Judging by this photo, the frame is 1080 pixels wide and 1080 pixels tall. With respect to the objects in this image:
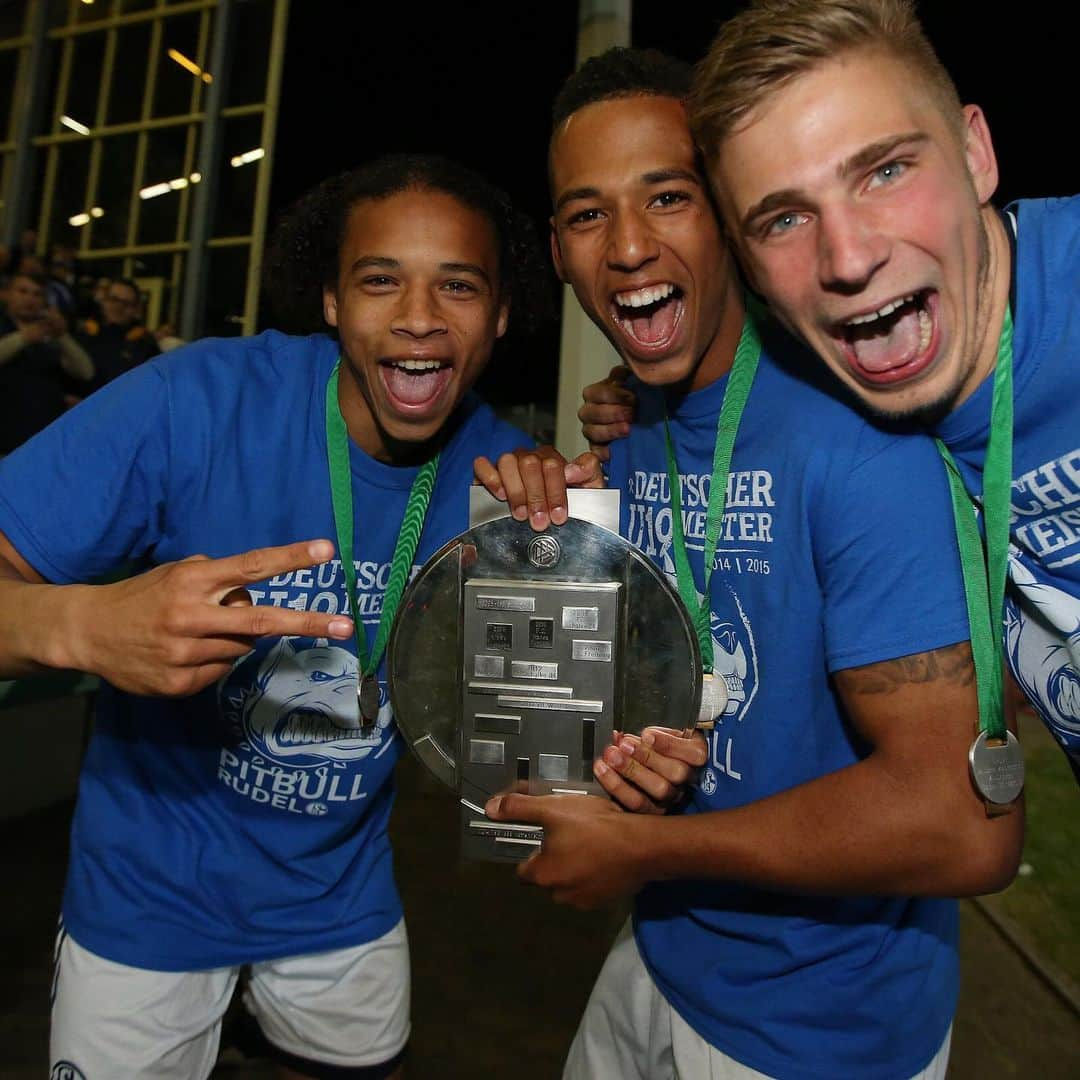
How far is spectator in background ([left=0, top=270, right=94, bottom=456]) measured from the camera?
424cm

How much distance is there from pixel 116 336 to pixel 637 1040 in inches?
207

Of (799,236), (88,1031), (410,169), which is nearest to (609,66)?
(410,169)

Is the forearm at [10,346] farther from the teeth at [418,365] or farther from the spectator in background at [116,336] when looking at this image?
the teeth at [418,365]

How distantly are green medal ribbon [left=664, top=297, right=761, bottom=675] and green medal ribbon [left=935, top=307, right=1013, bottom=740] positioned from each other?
30 cm

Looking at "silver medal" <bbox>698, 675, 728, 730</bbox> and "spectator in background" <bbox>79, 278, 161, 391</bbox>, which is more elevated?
"spectator in background" <bbox>79, 278, 161, 391</bbox>

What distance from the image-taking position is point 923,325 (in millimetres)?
1069

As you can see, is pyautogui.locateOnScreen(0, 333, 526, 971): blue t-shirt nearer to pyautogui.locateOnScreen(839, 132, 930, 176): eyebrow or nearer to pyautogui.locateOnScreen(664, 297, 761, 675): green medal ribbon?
pyautogui.locateOnScreen(664, 297, 761, 675): green medal ribbon

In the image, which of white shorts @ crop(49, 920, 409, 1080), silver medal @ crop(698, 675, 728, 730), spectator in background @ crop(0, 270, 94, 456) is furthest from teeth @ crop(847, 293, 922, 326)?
spectator in background @ crop(0, 270, 94, 456)

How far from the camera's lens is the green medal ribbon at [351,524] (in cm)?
142

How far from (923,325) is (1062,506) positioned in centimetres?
27

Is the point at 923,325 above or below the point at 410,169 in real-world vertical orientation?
below

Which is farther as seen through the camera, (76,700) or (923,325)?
(76,700)

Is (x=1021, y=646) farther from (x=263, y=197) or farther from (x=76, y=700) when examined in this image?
(x=263, y=197)

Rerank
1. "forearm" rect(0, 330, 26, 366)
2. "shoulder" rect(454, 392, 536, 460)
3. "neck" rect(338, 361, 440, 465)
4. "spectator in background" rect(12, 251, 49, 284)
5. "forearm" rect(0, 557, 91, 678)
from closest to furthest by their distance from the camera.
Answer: "forearm" rect(0, 557, 91, 678)
"neck" rect(338, 361, 440, 465)
"shoulder" rect(454, 392, 536, 460)
"forearm" rect(0, 330, 26, 366)
"spectator in background" rect(12, 251, 49, 284)
